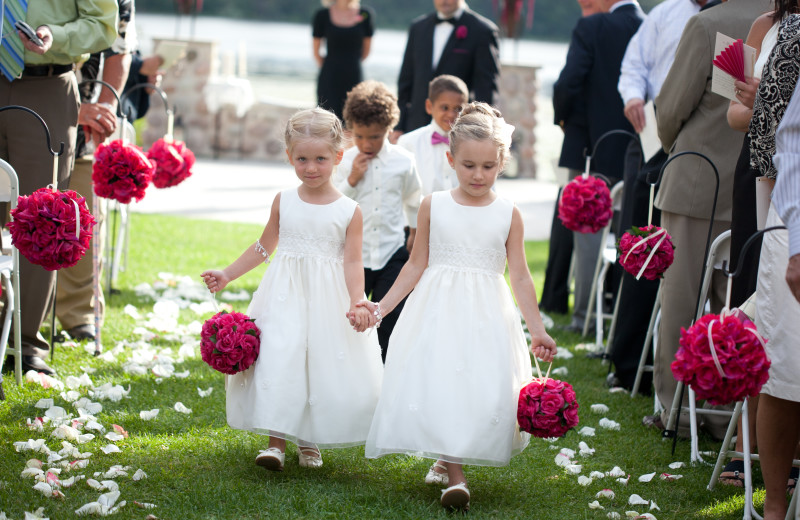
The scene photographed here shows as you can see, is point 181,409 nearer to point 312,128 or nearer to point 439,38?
point 312,128

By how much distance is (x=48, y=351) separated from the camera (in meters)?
5.00

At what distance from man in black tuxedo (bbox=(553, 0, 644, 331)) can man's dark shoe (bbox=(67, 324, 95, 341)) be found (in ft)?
10.6

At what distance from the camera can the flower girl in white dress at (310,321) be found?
3604mm

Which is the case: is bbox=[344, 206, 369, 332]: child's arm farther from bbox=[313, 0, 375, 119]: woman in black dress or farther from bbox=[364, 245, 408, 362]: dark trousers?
bbox=[313, 0, 375, 119]: woman in black dress

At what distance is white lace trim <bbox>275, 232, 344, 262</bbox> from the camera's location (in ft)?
12.4

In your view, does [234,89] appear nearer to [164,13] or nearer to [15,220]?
[15,220]

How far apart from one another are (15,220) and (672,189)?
9.46 ft

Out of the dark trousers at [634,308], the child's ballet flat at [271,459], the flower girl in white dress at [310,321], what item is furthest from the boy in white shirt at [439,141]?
the child's ballet flat at [271,459]

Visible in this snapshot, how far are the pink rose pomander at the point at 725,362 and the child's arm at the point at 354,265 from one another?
1.18m

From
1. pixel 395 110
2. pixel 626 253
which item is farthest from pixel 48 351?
pixel 626 253

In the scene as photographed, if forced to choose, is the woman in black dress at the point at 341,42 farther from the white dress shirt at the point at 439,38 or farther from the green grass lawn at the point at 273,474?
the green grass lawn at the point at 273,474

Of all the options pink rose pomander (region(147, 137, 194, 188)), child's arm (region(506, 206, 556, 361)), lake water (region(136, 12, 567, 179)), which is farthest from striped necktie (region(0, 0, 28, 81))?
lake water (region(136, 12, 567, 179))

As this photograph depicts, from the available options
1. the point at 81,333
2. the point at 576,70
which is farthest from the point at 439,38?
the point at 81,333

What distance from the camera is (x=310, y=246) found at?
3770 millimetres
